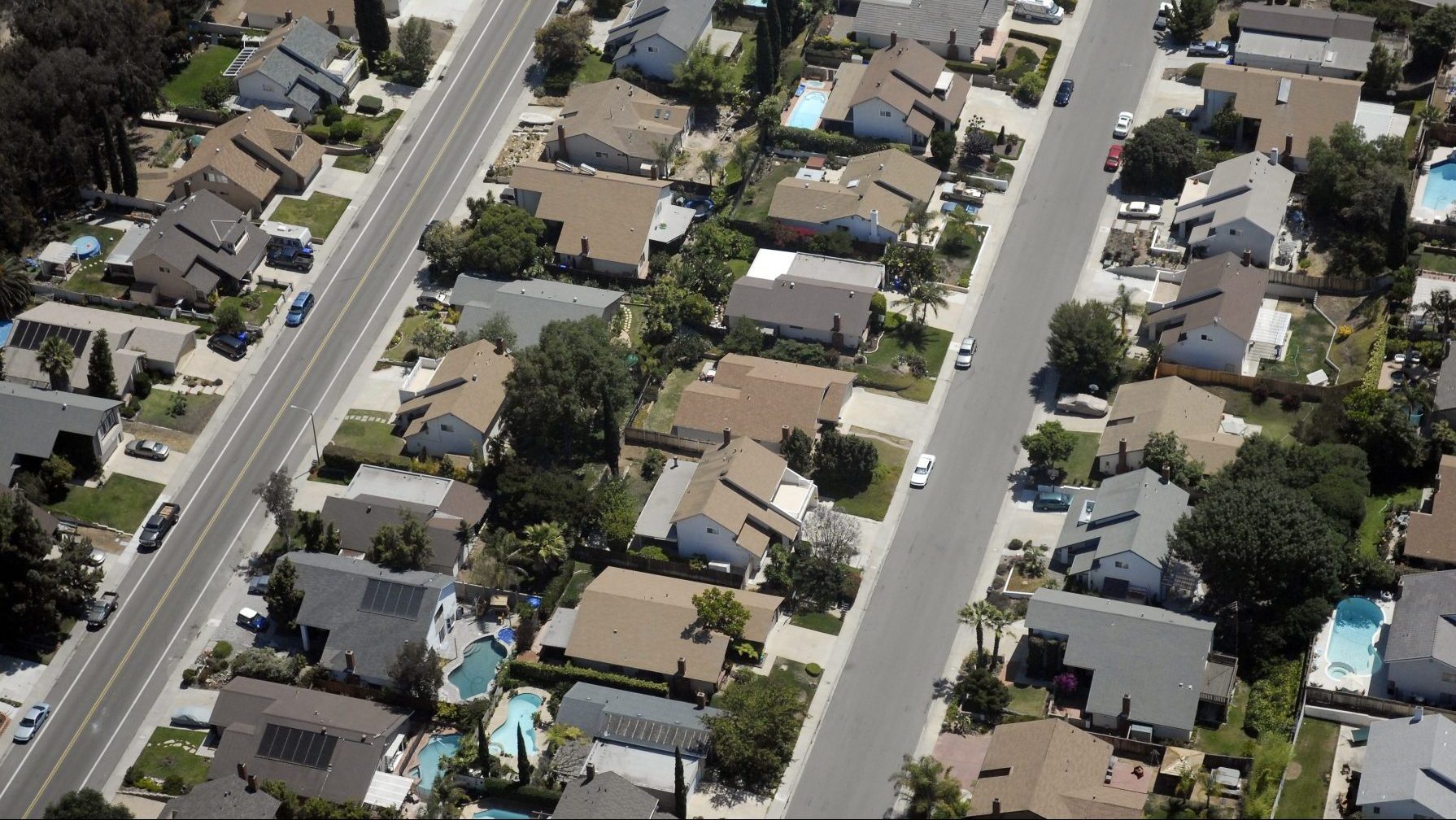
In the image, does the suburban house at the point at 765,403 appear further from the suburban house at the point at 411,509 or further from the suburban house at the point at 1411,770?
the suburban house at the point at 1411,770

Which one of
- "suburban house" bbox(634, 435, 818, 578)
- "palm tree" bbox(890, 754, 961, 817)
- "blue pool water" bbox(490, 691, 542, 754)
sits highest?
"suburban house" bbox(634, 435, 818, 578)

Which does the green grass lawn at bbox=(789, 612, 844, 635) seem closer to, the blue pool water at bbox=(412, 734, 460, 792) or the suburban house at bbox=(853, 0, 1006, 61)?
the blue pool water at bbox=(412, 734, 460, 792)

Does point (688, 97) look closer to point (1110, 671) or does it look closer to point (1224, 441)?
point (1224, 441)

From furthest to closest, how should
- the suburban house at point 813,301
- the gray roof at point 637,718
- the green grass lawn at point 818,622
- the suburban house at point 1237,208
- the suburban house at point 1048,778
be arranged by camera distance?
the suburban house at point 1237,208
the suburban house at point 813,301
the green grass lawn at point 818,622
the gray roof at point 637,718
the suburban house at point 1048,778

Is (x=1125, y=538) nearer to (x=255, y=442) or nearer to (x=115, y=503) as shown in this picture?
(x=255, y=442)

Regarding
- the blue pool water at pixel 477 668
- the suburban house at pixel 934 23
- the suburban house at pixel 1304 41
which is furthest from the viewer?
the suburban house at pixel 934 23

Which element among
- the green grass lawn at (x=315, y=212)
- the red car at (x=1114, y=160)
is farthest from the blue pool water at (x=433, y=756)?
the red car at (x=1114, y=160)

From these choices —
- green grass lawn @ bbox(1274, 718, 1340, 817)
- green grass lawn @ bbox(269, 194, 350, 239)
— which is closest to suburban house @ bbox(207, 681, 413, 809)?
green grass lawn @ bbox(269, 194, 350, 239)
